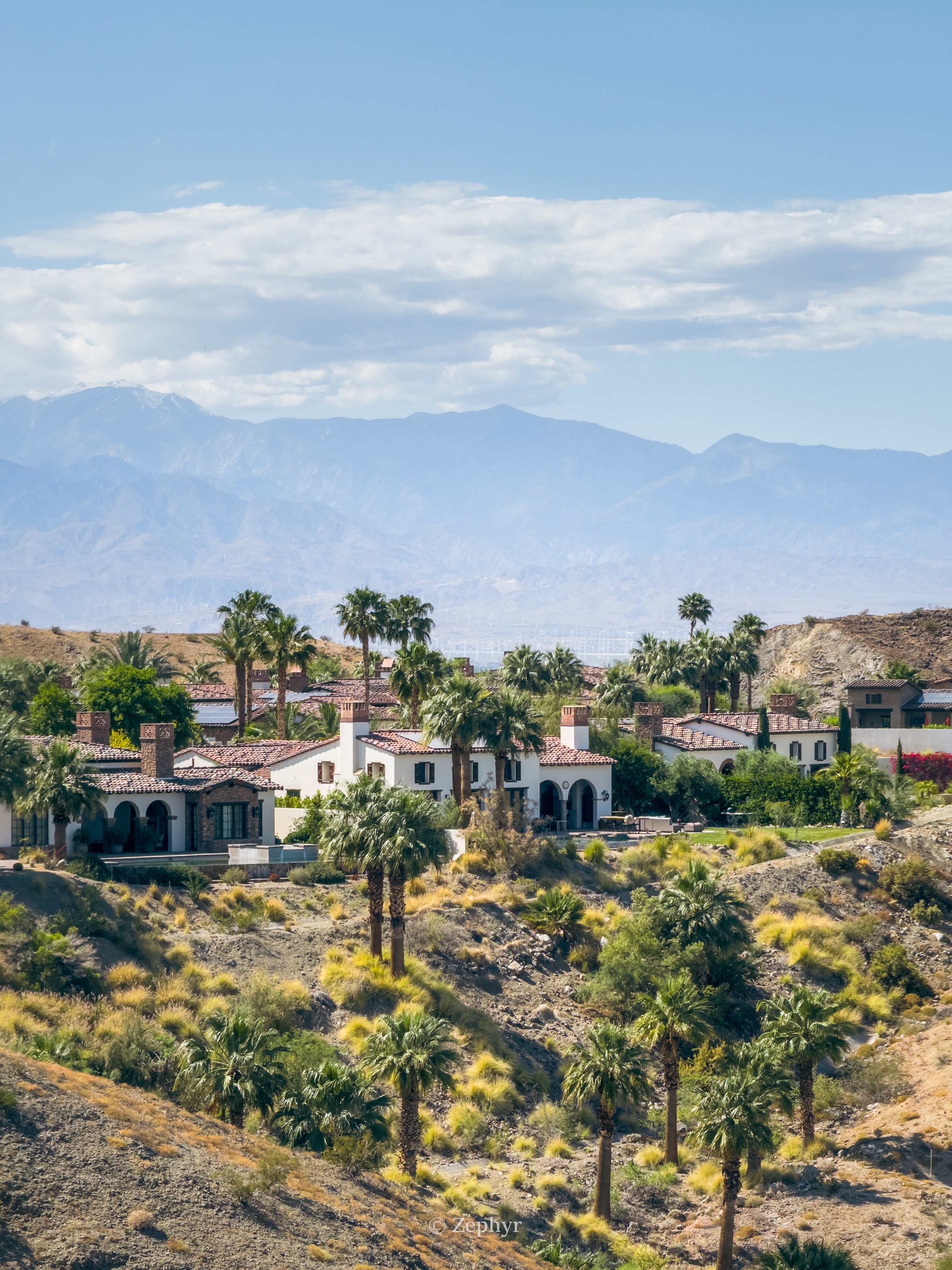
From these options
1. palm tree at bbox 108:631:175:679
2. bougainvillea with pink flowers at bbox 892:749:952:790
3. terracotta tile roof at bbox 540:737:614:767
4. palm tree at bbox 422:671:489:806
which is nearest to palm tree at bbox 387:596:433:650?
palm tree at bbox 108:631:175:679

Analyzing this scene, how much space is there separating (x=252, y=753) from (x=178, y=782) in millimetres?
10912

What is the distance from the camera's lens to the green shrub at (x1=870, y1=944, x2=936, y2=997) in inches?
2606

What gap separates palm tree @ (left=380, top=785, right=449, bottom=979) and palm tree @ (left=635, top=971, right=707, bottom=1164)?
9.56 m

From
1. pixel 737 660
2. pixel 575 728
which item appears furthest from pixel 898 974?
pixel 737 660

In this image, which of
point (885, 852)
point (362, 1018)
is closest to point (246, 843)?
point (362, 1018)

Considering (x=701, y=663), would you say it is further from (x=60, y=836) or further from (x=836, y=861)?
(x=60, y=836)

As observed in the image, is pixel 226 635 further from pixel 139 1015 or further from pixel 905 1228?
pixel 905 1228

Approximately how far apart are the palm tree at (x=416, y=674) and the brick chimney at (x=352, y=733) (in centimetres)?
1328

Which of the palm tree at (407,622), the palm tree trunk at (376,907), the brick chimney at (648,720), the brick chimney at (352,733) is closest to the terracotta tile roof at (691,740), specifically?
the brick chimney at (648,720)

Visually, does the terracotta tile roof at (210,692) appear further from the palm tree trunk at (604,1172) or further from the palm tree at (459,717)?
the palm tree trunk at (604,1172)

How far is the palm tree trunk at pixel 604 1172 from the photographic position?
1845 inches

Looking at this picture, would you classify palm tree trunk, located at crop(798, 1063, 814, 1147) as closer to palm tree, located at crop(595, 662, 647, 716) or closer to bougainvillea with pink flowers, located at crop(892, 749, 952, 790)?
palm tree, located at crop(595, 662, 647, 716)

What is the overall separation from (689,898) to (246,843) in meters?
20.8

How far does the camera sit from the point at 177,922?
190 ft
